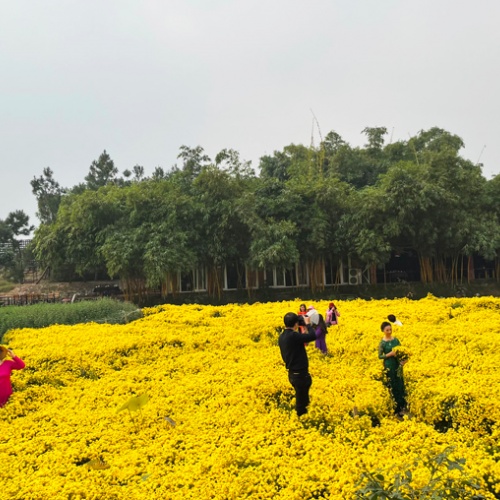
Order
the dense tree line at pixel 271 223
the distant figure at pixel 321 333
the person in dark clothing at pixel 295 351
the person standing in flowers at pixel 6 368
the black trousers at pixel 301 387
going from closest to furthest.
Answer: the person in dark clothing at pixel 295 351
the black trousers at pixel 301 387
the person standing in flowers at pixel 6 368
the distant figure at pixel 321 333
the dense tree line at pixel 271 223

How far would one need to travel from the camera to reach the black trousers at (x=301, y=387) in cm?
525

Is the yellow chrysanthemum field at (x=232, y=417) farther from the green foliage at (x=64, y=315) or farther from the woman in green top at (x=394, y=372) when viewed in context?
the green foliage at (x=64, y=315)

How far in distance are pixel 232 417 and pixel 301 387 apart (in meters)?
1.00

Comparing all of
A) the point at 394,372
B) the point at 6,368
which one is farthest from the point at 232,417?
the point at 6,368

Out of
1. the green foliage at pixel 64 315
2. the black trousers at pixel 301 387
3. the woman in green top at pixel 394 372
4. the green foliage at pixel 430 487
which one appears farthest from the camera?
the green foliage at pixel 64 315

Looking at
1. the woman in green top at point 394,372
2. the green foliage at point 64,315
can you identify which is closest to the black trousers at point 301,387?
the woman in green top at point 394,372

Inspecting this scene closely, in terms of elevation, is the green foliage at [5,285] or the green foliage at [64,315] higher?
the green foliage at [5,285]

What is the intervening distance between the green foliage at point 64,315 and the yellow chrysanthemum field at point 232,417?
2.50 metres

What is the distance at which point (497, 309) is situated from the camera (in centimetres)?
1241

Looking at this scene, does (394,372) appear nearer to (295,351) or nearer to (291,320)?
(295,351)

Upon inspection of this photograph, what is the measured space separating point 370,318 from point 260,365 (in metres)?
4.93

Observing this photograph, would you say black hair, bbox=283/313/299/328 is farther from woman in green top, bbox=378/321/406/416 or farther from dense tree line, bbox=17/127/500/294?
dense tree line, bbox=17/127/500/294

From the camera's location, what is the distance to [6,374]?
21.2ft

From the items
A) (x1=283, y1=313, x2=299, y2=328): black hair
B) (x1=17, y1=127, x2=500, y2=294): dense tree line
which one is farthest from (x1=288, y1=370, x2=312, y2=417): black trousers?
(x1=17, y1=127, x2=500, y2=294): dense tree line
